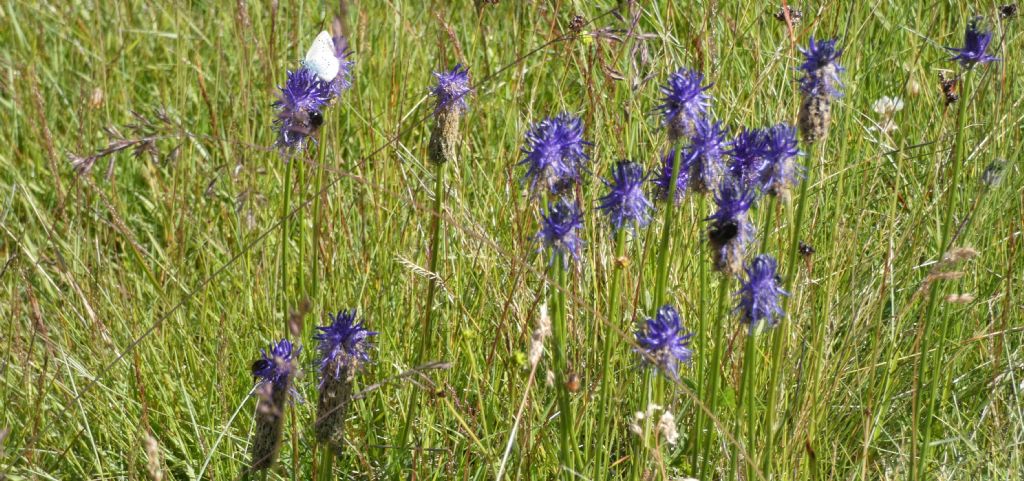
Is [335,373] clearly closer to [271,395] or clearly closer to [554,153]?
[271,395]

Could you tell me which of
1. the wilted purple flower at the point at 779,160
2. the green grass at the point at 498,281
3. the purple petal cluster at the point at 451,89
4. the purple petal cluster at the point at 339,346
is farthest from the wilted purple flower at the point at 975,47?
the purple petal cluster at the point at 339,346

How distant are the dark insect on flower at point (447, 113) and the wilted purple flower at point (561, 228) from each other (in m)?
0.45

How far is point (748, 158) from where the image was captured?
180cm

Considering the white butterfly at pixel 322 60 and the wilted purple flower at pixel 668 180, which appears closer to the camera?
the wilted purple flower at pixel 668 180

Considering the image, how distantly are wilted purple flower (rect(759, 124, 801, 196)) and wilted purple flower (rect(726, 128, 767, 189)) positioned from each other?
0.04m

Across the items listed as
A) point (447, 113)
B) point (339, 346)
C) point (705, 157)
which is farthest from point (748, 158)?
point (339, 346)

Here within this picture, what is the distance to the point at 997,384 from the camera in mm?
2412

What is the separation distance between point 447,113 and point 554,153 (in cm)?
50

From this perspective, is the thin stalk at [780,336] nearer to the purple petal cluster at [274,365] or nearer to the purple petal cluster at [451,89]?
the purple petal cluster at [451,89]

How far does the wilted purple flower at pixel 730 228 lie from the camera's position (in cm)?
166

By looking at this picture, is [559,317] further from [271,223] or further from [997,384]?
[271,223]

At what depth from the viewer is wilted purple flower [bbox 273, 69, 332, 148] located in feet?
7.66

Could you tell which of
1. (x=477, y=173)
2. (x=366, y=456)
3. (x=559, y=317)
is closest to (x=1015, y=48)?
(x=477, y=173)

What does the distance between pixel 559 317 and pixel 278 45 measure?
2363 mm
